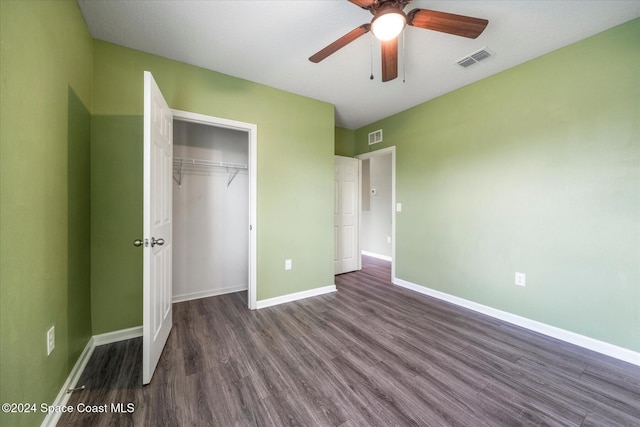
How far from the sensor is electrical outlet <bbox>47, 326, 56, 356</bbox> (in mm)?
1264

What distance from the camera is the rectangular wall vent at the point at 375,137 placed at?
390cm

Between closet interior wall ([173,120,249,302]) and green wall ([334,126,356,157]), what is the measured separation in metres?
1.70

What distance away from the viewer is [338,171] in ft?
13.3

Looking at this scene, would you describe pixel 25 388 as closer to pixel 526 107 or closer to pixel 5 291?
pixel 5 291

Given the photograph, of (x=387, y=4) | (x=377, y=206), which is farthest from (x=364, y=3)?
(x=377, y=206)

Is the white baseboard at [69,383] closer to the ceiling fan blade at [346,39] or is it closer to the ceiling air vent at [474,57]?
the ceiling fan blade at [346,39]

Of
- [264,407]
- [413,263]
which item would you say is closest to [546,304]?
[413,263]

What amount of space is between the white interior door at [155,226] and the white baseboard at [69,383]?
15.3 inches

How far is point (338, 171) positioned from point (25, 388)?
12.3ft

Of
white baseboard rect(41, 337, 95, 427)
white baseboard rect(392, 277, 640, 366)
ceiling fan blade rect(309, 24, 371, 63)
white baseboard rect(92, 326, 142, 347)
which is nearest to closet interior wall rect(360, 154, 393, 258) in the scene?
white baseboard rect(392, 277, 640, 366)

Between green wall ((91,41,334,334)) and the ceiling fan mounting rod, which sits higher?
the ceiling fan mounting rod

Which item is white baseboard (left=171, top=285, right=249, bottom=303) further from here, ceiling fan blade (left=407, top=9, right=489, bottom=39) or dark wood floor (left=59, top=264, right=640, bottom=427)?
ceiling fan blade (left=407, top=9, right=489, bottom=39)

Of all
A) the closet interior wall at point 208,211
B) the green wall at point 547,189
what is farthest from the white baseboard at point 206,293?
the green wall at point 547,189

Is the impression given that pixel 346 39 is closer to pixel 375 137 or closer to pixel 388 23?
pixel 388 23
